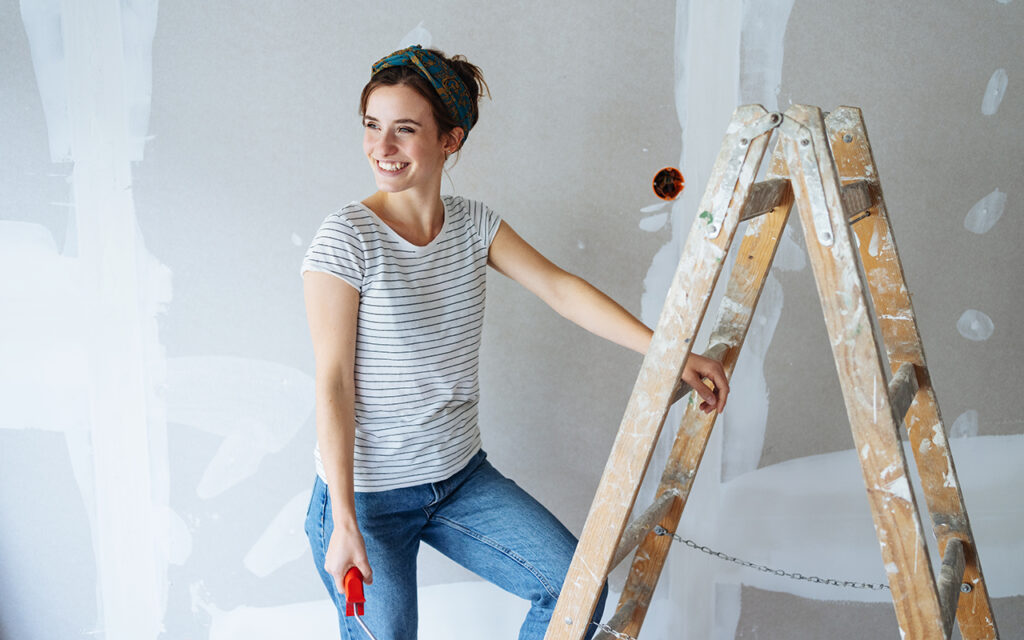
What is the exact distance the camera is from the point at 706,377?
126cm

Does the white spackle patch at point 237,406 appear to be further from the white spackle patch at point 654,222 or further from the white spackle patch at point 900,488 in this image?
the white spackle patch at point 900,488

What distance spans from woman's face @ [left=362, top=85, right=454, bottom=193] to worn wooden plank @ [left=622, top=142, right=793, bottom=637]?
1.83ft

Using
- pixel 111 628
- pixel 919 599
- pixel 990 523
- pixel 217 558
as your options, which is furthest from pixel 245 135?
pixel 990 523

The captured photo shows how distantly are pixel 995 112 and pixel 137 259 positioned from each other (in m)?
1.91

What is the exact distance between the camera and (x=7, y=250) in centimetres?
162

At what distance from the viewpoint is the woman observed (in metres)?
1.25

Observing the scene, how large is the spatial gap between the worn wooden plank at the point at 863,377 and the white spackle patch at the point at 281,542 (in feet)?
4.03

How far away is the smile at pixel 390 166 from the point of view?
132 centimetres

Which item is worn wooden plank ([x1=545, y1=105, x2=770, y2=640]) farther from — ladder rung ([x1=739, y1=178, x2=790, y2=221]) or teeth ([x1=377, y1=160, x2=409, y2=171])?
teeth ([x1=377, y1=160, x2=409, y2=171])

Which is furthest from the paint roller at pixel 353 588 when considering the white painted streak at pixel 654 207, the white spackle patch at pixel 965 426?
the white spackle patch at pixel 965 426

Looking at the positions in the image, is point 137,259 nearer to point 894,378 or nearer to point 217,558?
point 217,558

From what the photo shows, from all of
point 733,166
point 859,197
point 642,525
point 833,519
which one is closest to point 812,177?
point 733,166

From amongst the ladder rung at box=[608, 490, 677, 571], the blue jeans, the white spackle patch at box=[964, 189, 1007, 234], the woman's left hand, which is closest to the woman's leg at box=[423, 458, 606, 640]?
the blue jeans

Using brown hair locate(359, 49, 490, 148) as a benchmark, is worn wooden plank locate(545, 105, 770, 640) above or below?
below
